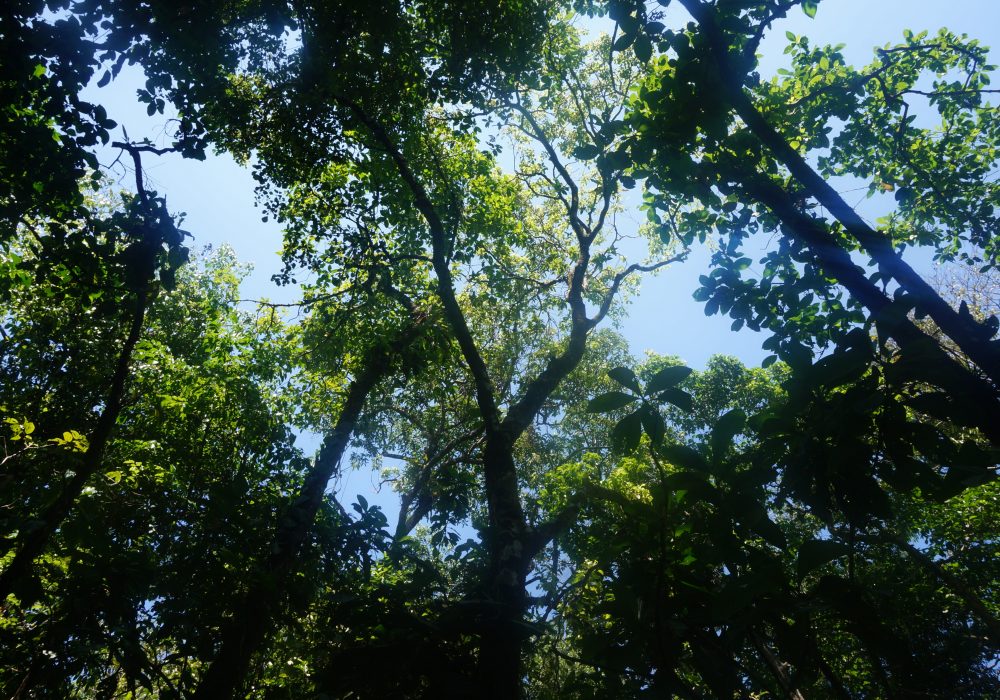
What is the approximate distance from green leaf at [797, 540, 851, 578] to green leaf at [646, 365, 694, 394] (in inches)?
26.9

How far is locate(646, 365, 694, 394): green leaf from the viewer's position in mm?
1943

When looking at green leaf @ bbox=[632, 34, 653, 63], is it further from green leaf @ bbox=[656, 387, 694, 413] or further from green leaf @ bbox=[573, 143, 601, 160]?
green leaf @ bbox=[656, 387, 694, 413]

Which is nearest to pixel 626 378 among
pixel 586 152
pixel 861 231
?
pixel 861 231

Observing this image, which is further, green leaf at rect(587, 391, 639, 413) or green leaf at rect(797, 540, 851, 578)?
green leaf at rect(587, 391, 639, 413)

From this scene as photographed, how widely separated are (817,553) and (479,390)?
3.89m

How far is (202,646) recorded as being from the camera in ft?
9.52

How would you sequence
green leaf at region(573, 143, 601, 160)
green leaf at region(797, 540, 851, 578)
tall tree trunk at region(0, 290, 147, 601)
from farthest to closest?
green leaf at region(573, 143, 601, 160) → tall tree trunk at region(0, 290, 147, 601) → green leaf at region(797, 540, 851, 578)

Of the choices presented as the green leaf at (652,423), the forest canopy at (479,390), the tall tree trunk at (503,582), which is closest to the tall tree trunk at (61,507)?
the forest canopy at (479,390)

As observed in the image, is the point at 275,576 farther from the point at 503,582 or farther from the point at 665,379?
the point at 665,379

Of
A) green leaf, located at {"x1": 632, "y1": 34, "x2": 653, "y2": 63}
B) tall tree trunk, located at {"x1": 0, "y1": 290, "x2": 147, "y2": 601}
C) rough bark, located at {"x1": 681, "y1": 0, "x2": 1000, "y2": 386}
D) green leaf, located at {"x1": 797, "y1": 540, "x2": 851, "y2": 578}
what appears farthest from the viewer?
green leaf, located at {"x1": 632, "y1": 34, "x2": 653, "y2": 63}

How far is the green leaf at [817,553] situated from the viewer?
64.7 inches

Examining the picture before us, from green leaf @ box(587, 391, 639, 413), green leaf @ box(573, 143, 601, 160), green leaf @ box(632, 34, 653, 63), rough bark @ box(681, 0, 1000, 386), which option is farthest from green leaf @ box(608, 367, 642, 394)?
green leaf @ box(632, 34, 653, 63)

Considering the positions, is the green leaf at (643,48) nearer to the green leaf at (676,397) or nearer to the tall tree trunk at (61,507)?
the green leaf at (676,397)

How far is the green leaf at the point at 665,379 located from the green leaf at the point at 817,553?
684mm
